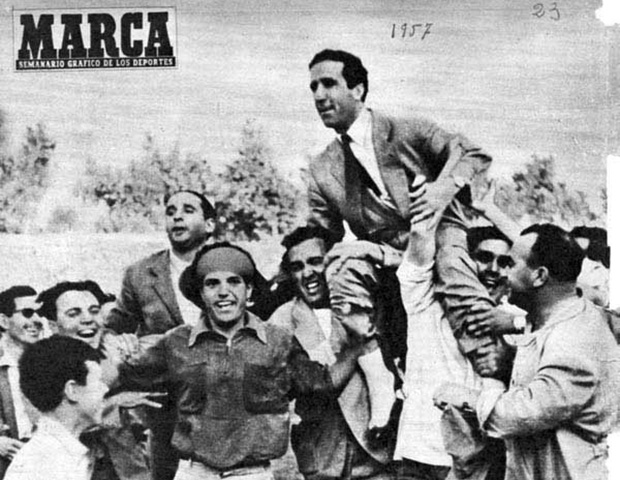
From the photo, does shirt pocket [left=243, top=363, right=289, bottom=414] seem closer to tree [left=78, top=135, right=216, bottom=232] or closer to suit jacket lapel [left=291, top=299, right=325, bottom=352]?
suit jacket lapel [left=291, top=299, right=325, bottom=352]

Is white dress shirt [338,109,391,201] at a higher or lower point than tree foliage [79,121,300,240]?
higher

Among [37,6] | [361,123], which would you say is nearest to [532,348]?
[361,123]

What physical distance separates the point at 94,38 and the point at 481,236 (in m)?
0.73

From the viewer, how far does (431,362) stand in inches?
55.6

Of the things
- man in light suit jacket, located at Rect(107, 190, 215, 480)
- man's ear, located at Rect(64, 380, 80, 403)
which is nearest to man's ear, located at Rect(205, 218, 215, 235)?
man in light suit jacket, located at Rect(107, 190, 215, 480)

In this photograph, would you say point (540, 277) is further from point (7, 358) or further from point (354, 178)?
point (7, 358)

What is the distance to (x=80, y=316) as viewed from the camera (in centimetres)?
142

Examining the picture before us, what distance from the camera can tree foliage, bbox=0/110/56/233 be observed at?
1423mm

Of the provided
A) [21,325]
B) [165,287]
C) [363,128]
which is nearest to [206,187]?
[165,287]

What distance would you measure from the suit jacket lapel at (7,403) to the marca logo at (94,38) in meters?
0.52

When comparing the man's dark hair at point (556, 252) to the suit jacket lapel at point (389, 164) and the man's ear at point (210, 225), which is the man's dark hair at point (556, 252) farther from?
the man's ear at point (210, 225)

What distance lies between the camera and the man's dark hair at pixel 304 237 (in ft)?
4.64

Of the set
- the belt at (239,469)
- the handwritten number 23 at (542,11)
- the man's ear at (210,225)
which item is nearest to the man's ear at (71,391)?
the belt at (239,469)

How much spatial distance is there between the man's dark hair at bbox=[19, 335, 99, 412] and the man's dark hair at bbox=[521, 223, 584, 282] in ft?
2.46
